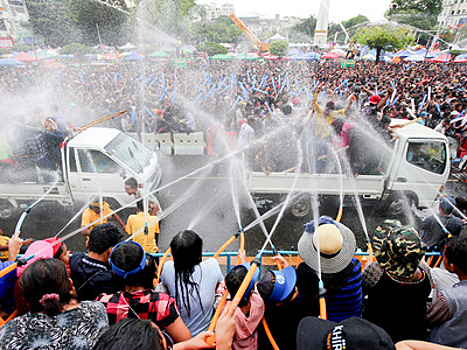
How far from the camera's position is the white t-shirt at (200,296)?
2424mm

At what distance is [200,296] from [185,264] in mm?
329

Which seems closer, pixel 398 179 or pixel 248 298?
pixel 248 298

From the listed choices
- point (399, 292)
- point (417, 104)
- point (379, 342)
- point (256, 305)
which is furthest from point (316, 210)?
point (417, 104)

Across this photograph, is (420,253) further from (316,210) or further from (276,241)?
(316,210)

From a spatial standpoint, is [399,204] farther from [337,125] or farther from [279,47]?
[279,47]

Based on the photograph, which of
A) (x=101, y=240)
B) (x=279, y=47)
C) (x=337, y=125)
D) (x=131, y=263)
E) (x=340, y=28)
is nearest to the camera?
(x=131, y=263)

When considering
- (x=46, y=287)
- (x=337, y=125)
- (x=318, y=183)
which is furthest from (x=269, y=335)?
(x=337, y=125)

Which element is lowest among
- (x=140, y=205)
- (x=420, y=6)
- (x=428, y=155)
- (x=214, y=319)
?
(x=140, y=205)

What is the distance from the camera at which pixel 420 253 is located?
2.07 meters

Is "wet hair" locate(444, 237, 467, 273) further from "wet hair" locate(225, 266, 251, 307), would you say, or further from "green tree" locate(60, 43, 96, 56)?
"green tree" locate(60, 43, 96, 56)

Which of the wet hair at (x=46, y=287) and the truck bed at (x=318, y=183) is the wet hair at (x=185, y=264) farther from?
the truck bed at (x=318, y=183)

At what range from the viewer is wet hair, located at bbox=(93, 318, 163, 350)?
1269mm

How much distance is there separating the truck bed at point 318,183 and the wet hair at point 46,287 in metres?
4.73

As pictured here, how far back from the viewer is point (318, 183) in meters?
6.22
